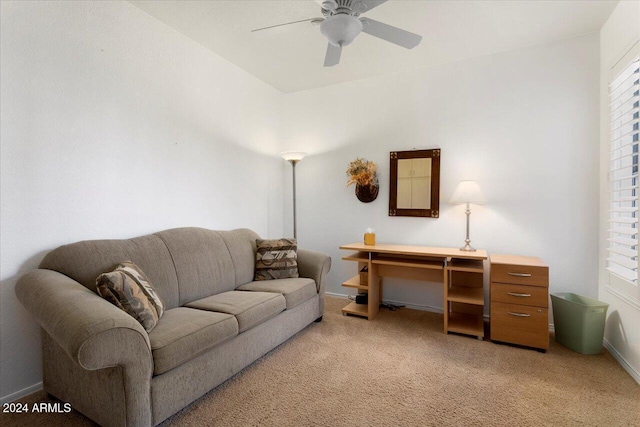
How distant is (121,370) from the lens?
1488 millimetres

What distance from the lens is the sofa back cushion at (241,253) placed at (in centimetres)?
295

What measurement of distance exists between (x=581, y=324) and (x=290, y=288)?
2.27m

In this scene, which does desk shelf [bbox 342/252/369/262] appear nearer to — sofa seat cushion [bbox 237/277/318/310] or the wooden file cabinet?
sofa seat cushion [bbox 237/277/318/310]

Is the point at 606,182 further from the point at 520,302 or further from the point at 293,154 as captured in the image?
the point at 293,154

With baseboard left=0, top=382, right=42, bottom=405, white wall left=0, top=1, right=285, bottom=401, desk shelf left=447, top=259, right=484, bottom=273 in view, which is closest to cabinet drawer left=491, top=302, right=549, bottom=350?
desk shelf left=447, top=259, right=484, bottom=273

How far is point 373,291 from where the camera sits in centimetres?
330

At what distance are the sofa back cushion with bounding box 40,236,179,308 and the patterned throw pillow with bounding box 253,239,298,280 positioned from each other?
871 millimetres

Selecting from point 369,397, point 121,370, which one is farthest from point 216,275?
point 369,397

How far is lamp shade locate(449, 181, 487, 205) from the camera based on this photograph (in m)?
3.01

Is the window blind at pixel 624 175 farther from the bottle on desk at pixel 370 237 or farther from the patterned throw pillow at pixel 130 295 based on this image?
the patterned throw pillow at pixel 130 295

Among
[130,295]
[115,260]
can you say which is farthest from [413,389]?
[115,260]

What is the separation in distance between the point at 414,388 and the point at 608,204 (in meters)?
2.15

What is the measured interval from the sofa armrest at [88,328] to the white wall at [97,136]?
551 mm

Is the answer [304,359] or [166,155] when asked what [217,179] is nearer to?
[166,155]
